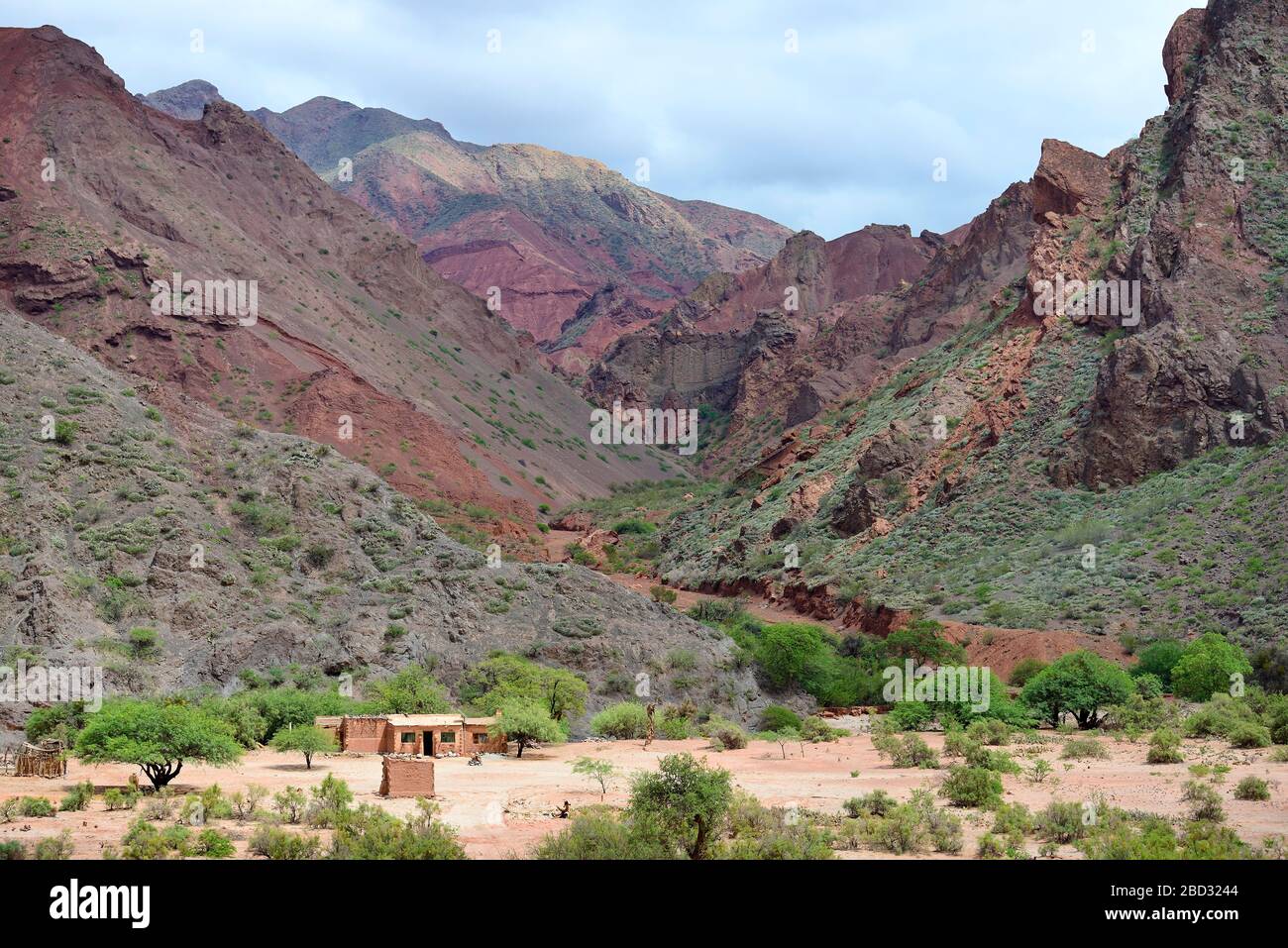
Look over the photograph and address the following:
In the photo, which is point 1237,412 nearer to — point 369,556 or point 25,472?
point 369,556

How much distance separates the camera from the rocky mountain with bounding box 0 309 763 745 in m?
36.8

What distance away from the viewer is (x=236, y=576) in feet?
135

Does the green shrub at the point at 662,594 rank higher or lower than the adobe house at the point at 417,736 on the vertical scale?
higher

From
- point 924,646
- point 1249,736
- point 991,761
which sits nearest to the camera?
point 991,761

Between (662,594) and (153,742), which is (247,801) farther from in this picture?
(662,594)

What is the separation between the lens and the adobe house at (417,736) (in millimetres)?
32594

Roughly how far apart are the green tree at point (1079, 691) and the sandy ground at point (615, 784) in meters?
4.00

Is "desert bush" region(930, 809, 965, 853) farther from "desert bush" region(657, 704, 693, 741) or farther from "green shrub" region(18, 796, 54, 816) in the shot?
"desert bush" region(657, 704, 693, 741)

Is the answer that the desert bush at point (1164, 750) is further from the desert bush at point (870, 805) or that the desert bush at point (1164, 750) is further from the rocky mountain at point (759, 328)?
the rocky mountain at point (759, 328)

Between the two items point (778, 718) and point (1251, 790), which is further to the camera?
point (778, 718)

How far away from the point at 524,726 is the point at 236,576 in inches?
503

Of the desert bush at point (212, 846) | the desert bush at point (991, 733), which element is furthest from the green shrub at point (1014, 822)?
the desert bush at point (991, 733)

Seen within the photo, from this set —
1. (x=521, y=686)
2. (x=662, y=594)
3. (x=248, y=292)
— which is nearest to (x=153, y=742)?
(x=521, y=686)
